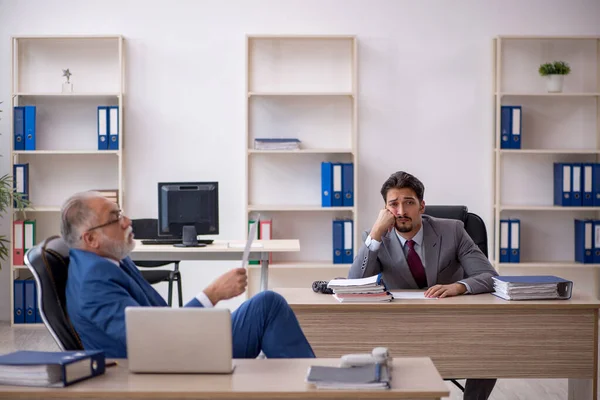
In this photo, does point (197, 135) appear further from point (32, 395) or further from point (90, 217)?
point (32, 395)

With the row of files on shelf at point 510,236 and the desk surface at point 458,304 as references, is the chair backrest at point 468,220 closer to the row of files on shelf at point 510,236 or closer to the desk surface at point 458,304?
the desk surface at point 458,304

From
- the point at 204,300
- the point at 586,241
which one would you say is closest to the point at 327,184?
the point at 586,241

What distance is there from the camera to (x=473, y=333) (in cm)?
316

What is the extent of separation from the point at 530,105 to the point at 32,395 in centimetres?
506

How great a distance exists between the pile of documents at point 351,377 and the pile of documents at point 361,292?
1077 mm

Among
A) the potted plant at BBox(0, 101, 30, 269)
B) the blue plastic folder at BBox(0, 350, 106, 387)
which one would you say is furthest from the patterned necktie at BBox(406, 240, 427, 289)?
the potted plant at BBox(0, 101, 30, 269)

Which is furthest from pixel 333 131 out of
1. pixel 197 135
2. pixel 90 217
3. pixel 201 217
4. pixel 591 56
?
pixel 90 217

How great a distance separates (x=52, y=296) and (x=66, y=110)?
158 inches

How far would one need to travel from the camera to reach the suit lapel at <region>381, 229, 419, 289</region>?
369cm

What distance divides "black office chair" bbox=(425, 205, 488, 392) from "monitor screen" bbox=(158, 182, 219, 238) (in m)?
1.73

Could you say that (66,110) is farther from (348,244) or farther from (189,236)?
(348,244)

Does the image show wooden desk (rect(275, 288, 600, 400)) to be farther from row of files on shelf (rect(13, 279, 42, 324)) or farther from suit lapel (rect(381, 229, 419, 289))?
row of files on shelf (rect(13, 279, 42, 324))

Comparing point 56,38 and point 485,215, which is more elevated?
point 56,38

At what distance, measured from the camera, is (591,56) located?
6.27 m
